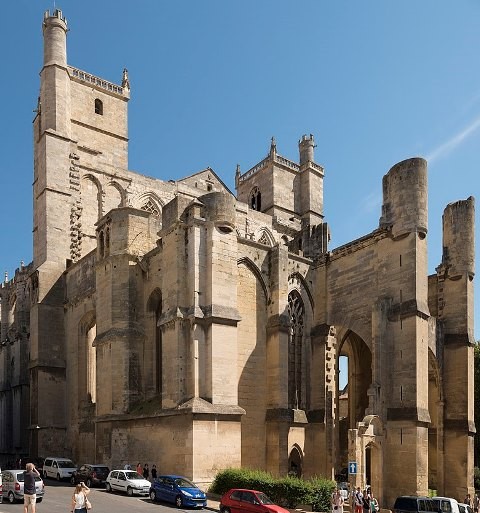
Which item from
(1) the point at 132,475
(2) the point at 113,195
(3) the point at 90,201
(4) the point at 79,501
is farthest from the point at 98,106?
(4) the point at 79,501

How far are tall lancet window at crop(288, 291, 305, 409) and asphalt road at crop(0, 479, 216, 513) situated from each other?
8.78m

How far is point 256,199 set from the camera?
4522 cm

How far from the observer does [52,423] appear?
99.7 ft

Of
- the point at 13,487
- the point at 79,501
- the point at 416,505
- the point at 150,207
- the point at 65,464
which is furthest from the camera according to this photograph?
the point at 150,207

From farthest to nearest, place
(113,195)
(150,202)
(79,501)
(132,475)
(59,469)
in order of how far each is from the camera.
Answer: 1. (150,202)
2. (113,195)
3. (59,469)
4. (132,475)
5. (79,501)

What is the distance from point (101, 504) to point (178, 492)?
227cm

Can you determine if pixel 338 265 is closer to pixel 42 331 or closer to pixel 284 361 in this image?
pixel 284 361

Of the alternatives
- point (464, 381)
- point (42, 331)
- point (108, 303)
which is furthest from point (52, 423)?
point (464, 381)

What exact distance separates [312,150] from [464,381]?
75.3 ft

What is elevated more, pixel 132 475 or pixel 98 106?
pixel 98 106

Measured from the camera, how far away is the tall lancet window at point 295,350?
86.8ft

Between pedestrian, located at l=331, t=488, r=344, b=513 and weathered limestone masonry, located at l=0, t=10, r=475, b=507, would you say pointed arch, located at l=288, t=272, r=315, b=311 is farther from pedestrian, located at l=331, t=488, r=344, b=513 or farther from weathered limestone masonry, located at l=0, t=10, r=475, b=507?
pedestrian, located at l=331, t=488, r=344, b=513

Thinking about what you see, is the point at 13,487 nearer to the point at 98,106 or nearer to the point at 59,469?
the point at 59,469

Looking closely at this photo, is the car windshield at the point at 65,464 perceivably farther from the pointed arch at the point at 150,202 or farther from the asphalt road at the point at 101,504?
the pointed arch at the point at 150,202
